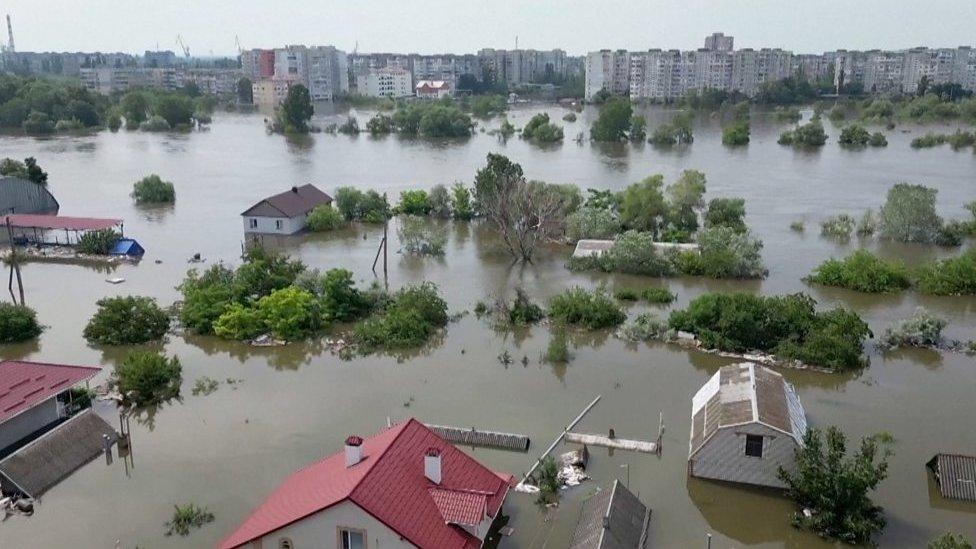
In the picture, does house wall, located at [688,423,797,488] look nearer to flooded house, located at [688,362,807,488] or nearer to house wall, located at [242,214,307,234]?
flooded house, located at [688,362,807,488]

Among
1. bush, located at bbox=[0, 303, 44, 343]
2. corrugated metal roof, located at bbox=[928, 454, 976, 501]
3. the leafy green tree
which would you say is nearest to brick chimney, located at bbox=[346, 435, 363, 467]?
corrugated metal roof, located at bbox=[928, 454, 976, 501]

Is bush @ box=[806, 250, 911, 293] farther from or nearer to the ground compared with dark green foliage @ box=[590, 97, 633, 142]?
nearer to the ground

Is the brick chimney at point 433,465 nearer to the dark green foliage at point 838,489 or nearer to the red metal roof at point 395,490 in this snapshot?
the red metal roof at point 395,490

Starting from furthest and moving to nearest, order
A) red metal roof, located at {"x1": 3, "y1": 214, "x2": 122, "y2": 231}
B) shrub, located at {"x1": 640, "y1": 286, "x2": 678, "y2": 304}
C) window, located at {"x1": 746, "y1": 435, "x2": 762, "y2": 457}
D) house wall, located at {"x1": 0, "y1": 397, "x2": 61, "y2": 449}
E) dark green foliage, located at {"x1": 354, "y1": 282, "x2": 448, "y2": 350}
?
1. red metal roof, located at {"x1": 3, "y1": 214, "x2": 122, "y2": 231}
2. shrub, located at {"x1": 640, "y1": 286, "x2": 678, "y2": 304}
3. dark green foliage, located at {"x1": 354, "y1": 282, "x2": 448, "y2": 350}
4. house wall, located at {"x1": 0, "y1": 397, "x2": 61, "y2": 449}
5. window, located at {"x1": 746, "y1": 435, "x2": 762, "y2": 457}

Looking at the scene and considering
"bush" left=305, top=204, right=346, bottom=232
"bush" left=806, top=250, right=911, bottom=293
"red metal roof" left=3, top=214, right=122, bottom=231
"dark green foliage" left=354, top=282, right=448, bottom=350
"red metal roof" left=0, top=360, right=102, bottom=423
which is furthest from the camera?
"bush" left=305, top=204, right=346, bottom=232

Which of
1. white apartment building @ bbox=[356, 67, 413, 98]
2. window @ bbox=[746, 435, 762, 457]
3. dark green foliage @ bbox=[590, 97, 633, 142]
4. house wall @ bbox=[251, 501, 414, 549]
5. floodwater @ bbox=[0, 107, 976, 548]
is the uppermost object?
white apartment building @ bbox=[356, 67, 413, 98]

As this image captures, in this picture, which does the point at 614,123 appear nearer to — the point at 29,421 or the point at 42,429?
the point at 42,429
